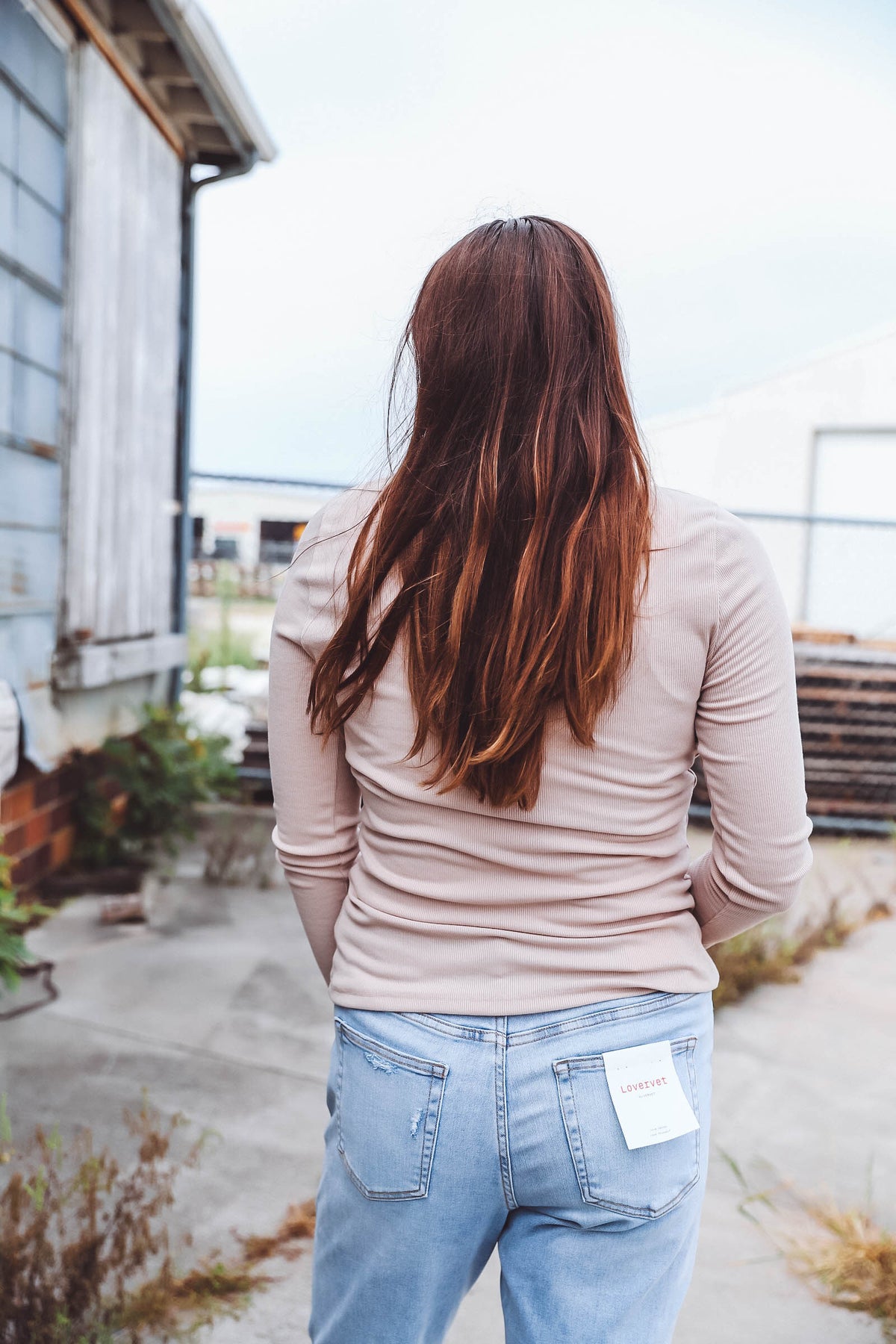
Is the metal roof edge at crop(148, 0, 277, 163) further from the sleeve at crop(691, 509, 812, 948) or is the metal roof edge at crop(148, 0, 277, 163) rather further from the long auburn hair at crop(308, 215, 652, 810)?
the sleeve at crop(691, 509, 812, 948)

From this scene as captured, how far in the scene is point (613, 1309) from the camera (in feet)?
3.02

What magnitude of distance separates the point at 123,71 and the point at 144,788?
2.83 metres

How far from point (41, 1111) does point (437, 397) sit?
2.12 meters

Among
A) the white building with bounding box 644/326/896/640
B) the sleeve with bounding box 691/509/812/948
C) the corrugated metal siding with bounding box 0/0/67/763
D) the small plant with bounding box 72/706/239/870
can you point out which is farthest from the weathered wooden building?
the white building with bounding box 644/326/896/640

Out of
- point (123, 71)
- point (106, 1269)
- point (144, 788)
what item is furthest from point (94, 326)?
point (106, 1269)

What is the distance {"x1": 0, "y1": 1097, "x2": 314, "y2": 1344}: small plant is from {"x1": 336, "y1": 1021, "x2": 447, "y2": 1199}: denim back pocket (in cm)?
86

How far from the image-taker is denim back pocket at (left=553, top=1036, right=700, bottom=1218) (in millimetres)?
894

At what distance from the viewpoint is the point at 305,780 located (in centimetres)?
109

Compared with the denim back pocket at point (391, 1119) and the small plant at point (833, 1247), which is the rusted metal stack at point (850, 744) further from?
the denim back pocket at point (391, 1119)

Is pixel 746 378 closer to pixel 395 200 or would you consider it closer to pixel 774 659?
pixel 395 200

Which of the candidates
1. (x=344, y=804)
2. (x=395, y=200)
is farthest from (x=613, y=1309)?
(x=395, y=200)

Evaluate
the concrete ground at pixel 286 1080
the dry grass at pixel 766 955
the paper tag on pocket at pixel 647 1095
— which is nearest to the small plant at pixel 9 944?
the concrete ground at pixel 286 1080

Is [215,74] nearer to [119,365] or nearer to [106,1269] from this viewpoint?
[119,365]

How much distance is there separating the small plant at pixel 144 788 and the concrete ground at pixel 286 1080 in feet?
1.06
